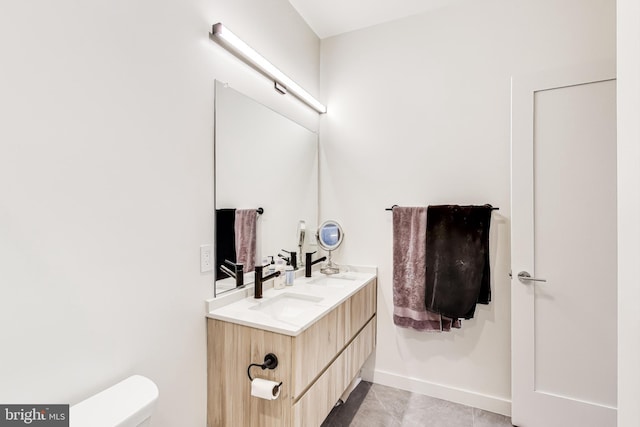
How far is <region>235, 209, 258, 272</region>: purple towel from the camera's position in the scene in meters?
1.74

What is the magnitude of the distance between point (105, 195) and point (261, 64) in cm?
117

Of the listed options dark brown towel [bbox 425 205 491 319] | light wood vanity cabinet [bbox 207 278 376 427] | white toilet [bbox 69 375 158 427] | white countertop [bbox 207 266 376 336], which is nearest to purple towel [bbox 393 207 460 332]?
dark brown towel [bbox 425 205 491 319]

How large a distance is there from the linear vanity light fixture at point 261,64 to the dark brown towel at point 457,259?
4.01 ft

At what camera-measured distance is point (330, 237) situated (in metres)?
2.46

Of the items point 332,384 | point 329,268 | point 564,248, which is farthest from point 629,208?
point 329,268

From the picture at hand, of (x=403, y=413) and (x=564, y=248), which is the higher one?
(x=564, y=248)

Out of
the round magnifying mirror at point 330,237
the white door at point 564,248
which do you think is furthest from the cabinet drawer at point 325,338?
the white door at point 564,248

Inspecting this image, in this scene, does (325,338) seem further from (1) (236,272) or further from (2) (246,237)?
(2) (246,237)

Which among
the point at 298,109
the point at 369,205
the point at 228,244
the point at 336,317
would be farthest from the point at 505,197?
the point at 228,244

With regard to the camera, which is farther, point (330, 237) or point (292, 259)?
point (330, 237)

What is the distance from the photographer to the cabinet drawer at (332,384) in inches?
54.6

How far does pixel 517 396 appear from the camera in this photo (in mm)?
1858

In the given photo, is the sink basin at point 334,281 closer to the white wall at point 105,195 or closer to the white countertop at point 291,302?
the white countertop at point 291,302

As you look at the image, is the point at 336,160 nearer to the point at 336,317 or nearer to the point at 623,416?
the point at 336,317
